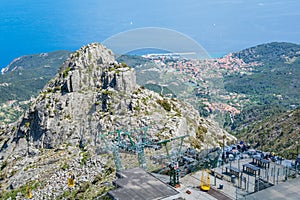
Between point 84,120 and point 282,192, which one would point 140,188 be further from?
point 84,120

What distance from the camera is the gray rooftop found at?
15000 mm

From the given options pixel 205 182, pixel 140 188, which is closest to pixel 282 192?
pixel 205 182

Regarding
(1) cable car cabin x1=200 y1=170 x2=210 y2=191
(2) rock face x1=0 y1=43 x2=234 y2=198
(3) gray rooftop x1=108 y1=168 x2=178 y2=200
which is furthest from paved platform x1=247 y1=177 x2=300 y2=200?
→ (2) rock face x1=0 y1=43 x2=234 y2=198

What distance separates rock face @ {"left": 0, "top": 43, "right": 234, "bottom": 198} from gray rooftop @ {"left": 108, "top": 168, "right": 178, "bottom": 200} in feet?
24.5

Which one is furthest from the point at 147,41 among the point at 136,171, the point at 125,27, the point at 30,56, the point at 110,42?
the point at 30,56

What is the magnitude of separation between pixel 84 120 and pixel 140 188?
48.5 ft

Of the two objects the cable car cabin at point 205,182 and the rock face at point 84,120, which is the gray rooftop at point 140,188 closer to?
the cable car cabin at point 205,182

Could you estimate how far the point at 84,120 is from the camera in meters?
29.6

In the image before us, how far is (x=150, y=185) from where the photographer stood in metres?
16.1

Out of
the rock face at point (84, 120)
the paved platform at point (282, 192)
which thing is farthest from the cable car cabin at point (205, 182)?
the rock face at point (84, 120)

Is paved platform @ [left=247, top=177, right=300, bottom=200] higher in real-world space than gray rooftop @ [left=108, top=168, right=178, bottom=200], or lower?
lower

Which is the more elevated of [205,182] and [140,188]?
[140,188]

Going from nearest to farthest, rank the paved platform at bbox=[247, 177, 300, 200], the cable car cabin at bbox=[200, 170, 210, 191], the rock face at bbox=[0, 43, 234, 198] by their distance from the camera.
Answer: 1. the paved platform at bbox=[247, 177, 300, 200]
2. the cable car cabin at bbox=[200, 170, 210, 191]
3. the rock face at bbox=[0, 43, 234, 198]

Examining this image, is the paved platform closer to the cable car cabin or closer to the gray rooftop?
the cable car cabin
